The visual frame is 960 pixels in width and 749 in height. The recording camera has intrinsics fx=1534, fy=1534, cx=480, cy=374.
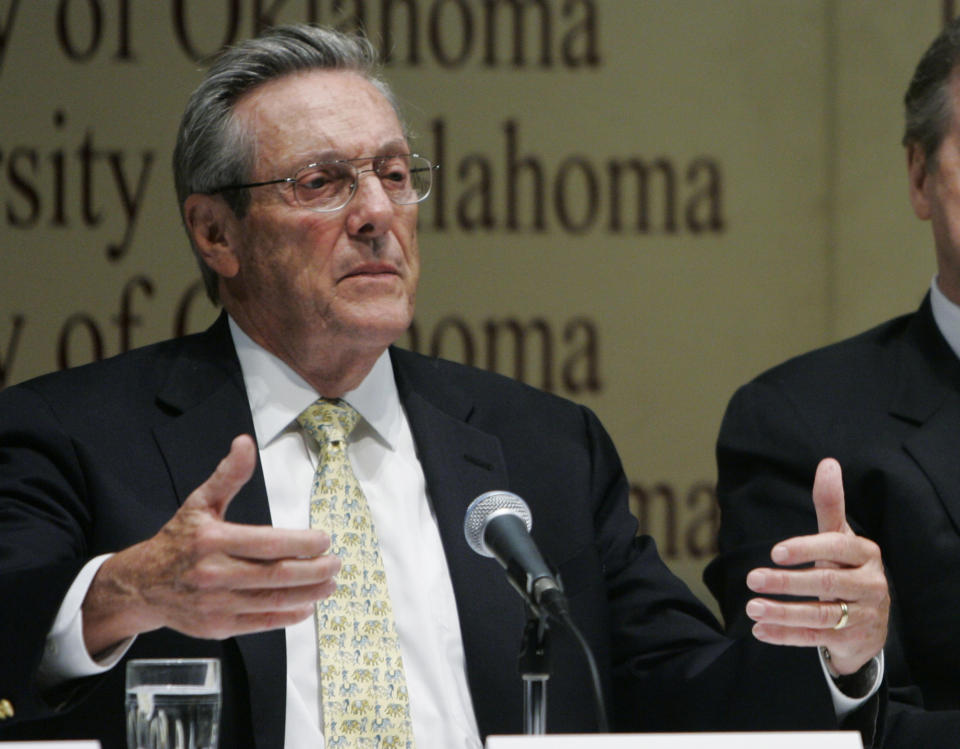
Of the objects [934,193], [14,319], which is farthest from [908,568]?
[14,319]

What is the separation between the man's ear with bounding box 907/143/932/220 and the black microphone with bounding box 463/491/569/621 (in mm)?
1451

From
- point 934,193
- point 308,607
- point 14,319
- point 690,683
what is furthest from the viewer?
point 14,319

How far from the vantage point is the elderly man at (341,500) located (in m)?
2.13

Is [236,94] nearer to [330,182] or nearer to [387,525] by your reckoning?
[330,182]

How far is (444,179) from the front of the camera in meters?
4.02

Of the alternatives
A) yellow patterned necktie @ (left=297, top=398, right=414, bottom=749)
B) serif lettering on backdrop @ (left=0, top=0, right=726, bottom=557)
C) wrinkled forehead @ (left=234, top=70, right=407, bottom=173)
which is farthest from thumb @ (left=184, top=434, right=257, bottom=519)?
serif lettering on backdrop @ (left=0, top=0, right=726, bottom=557)

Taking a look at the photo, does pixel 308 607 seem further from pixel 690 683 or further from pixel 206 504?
pixel 690 683

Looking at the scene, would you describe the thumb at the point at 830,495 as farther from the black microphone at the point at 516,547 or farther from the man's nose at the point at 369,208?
the man's nose at the point at 369,208


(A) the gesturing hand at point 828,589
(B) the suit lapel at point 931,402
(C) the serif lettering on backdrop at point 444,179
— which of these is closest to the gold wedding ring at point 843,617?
(A) the gesturing hand at point 828,589

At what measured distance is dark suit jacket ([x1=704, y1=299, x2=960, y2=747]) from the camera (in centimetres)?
275

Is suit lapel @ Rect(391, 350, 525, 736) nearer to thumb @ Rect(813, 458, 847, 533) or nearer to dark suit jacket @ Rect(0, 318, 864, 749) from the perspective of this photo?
dark suit jacket @ Rect(0, 318, 864, 749)

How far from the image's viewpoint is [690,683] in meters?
2.55

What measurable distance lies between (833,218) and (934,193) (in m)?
1.15

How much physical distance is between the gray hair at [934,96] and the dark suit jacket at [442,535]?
90 centimetres
